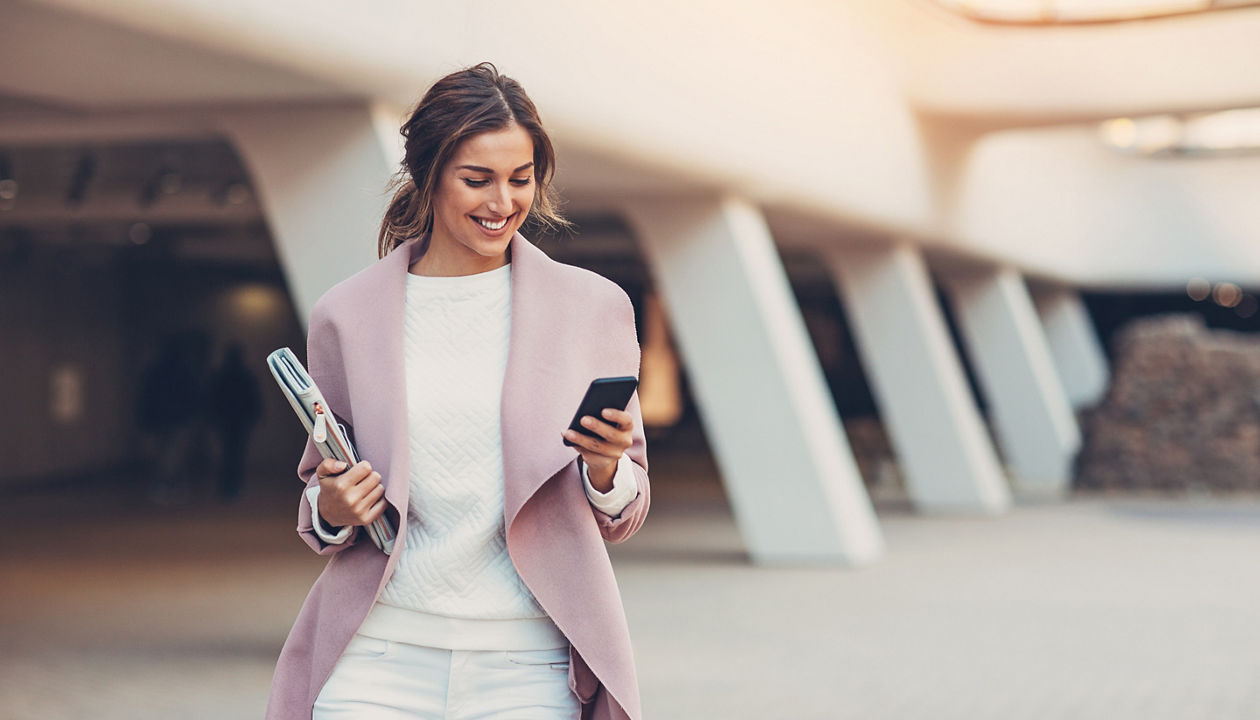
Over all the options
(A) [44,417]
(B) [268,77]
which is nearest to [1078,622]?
(B) [268,77]

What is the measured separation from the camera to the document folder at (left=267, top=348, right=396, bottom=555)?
2404 mm

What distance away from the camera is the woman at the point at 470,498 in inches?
98.1

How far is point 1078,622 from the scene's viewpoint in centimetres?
1101

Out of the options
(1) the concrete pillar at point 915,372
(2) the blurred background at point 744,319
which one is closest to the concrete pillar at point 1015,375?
(2) the blurred background at point 744,319

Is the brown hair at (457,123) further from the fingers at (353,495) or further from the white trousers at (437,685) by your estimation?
the white trousers at (437,685)

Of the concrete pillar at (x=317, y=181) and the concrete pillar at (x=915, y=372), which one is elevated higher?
the concrete pillar at (x=317, y=181)

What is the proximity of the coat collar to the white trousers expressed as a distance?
0.80ft

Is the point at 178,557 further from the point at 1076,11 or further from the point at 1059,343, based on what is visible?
the point at 1059,343

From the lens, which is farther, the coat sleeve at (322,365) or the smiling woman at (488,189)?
the coat sleeve at (322,365)

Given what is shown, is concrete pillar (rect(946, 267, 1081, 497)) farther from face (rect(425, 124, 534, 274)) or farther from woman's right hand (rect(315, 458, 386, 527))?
woman's right hand (rect(315, 458, 386, 527))

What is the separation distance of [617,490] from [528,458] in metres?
0.16

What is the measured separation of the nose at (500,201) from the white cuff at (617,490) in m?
0.45

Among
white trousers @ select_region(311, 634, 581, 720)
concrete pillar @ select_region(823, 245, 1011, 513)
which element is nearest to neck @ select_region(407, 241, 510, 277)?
white trousers @ select_region(311, 634, 581, 720)

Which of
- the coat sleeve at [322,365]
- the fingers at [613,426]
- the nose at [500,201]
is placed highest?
the nose at [500,201]
